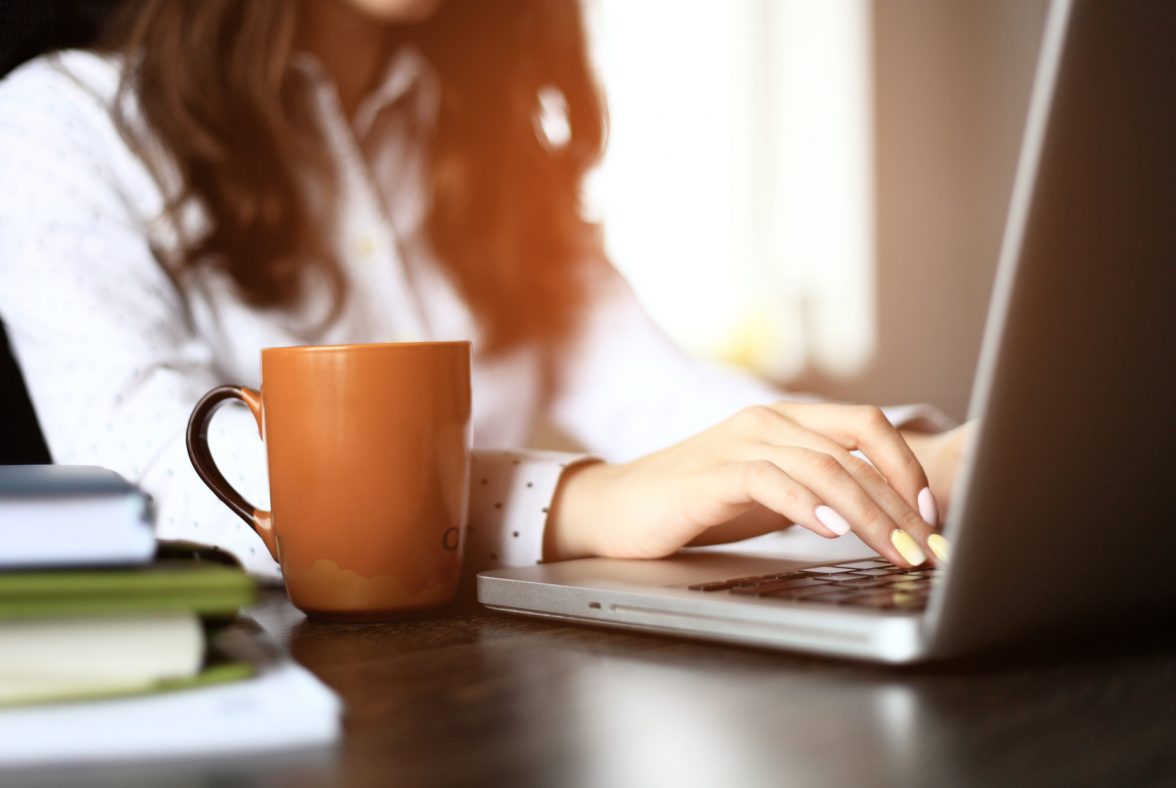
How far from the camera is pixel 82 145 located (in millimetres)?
1110

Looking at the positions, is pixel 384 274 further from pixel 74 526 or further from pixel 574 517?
pixel 74 526

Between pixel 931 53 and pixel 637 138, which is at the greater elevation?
pixel 931 53

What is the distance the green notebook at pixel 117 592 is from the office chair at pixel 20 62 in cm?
69

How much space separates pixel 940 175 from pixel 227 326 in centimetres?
315

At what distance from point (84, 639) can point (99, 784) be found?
2.3 inches

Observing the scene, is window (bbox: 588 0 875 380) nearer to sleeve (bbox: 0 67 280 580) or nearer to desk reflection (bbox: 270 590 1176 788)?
sleeve (bbox: 0 67 280 580)

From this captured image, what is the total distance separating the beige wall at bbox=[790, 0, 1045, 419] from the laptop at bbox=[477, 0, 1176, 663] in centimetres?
327

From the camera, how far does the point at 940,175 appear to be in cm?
385

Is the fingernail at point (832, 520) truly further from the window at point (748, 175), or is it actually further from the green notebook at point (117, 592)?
the window at point (748, 175)

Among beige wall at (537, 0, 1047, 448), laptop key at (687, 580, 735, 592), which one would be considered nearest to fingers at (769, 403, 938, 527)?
laptop key at (687, 580, 735, 592)

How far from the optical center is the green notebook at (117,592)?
0.35 meters

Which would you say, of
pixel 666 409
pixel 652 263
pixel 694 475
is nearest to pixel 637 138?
pixel 652 263

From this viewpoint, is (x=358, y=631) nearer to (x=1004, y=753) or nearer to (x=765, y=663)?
(x=765, y=663)

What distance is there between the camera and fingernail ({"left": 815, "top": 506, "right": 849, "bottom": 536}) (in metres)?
0.58
